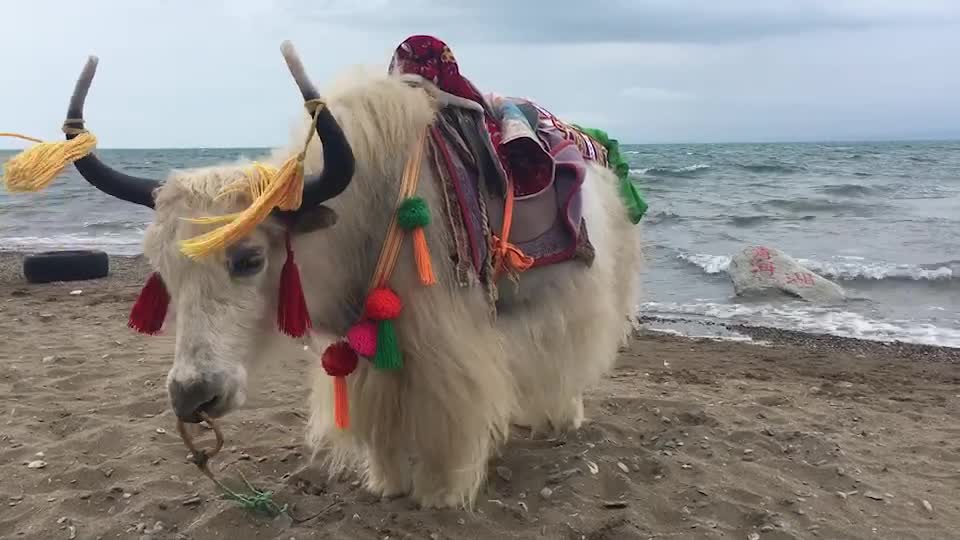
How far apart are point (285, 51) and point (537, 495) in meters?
1.51

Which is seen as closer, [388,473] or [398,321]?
[398,321]

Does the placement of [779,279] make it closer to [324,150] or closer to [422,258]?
[422,258]

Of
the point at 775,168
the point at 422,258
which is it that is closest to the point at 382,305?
the point at 422,258

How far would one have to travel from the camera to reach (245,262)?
1.83m

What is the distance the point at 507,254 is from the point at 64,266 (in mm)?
6005

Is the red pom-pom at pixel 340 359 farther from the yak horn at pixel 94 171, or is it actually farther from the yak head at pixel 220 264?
the yak horn at pixel 94 171

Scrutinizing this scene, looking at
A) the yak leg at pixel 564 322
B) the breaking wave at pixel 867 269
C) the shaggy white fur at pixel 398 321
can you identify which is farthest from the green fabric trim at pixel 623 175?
the breaking wave at pixel 867 269

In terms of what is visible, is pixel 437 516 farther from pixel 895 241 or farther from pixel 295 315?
pixel 895 241

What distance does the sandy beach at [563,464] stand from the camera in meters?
2.36

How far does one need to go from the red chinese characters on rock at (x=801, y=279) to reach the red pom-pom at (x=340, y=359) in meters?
5.54

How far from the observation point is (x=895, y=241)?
959 cm

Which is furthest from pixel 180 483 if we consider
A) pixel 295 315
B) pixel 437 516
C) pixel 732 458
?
pixel 732 458

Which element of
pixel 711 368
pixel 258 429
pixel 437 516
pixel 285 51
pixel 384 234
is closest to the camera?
pixel 285 51

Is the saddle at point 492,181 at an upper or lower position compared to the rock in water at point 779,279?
upper
